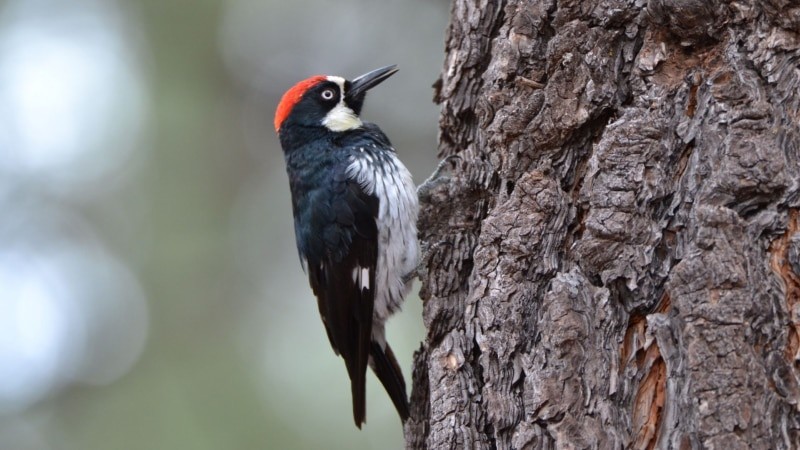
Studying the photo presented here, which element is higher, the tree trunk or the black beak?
the black beak

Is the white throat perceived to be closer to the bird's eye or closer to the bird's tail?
the bird's eye

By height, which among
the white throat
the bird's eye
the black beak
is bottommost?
the white throat

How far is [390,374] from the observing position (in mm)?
3537

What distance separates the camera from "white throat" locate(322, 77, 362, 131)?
4.16m

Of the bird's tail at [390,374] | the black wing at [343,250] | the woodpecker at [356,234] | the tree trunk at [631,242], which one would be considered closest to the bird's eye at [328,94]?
the woodpecker at [356,234]

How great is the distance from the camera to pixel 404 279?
3770 mm

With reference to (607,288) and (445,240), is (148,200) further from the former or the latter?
(607,288)

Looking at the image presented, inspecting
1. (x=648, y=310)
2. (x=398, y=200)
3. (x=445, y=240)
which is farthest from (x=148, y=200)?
(x=648, y=310)

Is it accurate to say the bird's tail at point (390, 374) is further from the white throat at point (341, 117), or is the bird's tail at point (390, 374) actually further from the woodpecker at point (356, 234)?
the white throat at point (341, 117)

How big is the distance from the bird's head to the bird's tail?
115 centimetres

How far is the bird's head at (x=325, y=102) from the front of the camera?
13.7 ft

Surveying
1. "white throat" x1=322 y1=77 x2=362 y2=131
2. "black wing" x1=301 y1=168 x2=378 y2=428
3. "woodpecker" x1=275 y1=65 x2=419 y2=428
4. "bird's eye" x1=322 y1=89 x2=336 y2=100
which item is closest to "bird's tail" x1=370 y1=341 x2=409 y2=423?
"woodpecker" x1=275 y1=65 x2=419 y2=428

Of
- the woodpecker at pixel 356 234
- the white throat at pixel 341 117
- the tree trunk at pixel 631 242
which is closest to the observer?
the tree trunk at pixel 631 242

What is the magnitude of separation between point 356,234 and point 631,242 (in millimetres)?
1846
